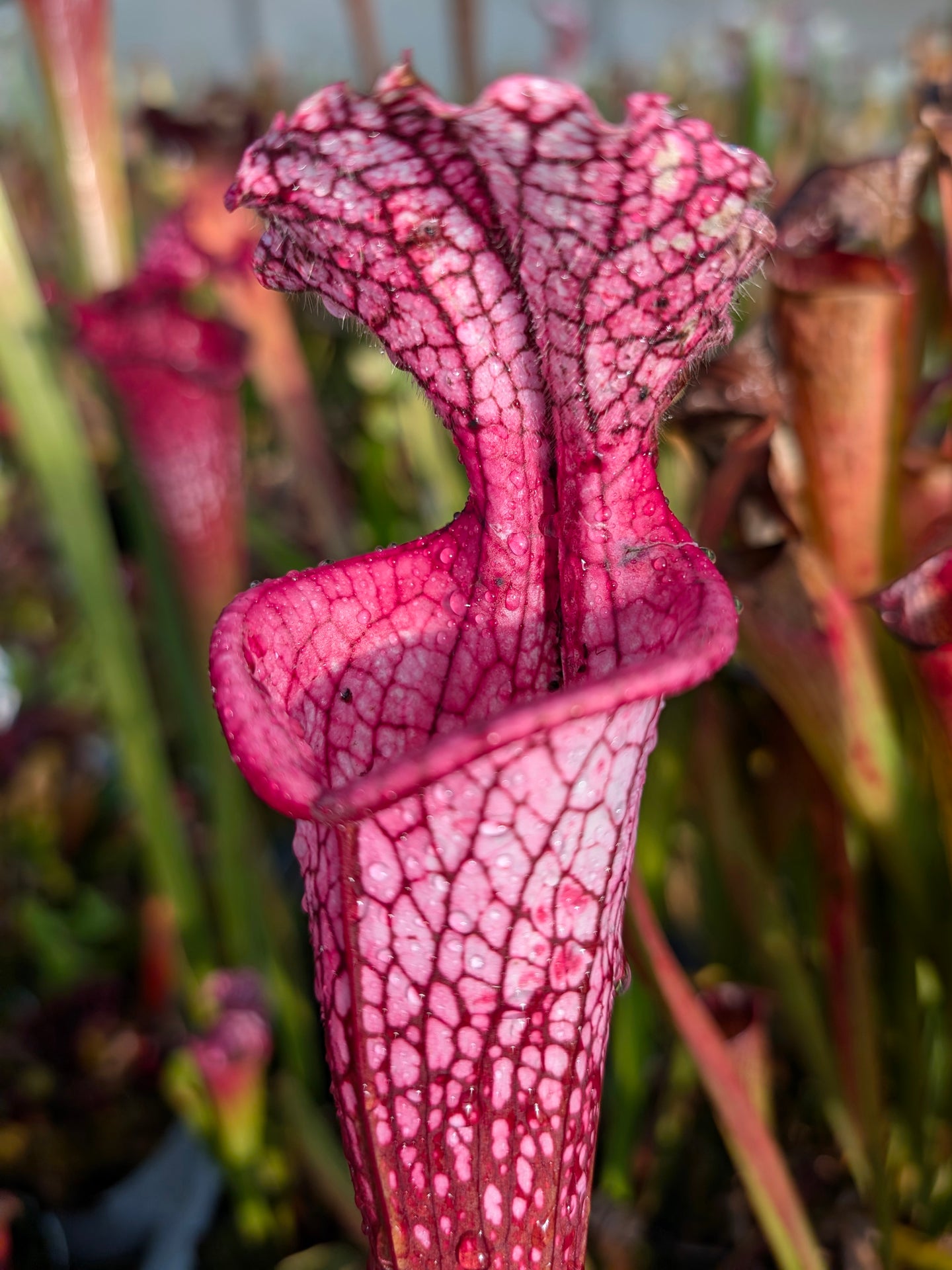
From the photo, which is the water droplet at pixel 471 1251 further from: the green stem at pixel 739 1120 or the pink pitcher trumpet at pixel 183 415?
the pink pitcher trumpet at pixel 183 415

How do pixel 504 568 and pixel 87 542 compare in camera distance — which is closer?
pixel 504 568

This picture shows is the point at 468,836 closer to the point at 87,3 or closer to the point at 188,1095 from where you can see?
the point at 188,1095

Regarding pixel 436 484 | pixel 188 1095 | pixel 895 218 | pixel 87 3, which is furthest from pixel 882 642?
pixel 87 3

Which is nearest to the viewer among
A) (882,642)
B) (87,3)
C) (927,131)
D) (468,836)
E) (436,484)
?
(468,836)

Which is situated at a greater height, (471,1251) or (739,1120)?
(471,1251)

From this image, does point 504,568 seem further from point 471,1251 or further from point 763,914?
point 763,914

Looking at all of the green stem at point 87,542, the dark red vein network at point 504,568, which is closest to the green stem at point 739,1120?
the dark red vein network at point 504,568

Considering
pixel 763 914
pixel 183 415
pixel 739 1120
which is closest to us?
pixel 739 1120

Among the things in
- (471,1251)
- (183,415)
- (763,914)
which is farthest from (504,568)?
(183,415)
